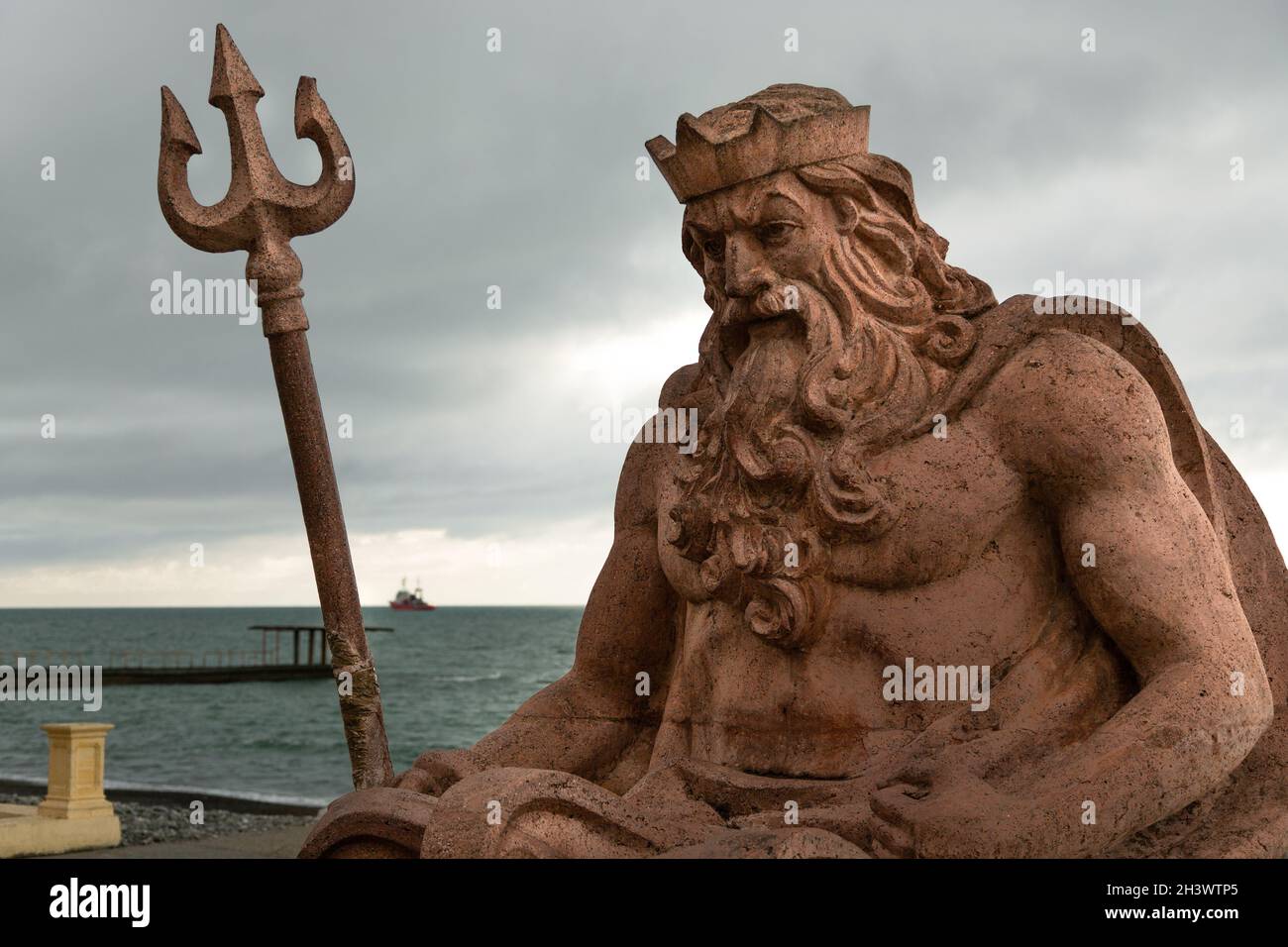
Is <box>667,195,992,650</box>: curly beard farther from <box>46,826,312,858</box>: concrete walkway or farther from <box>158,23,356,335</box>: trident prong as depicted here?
<box>46,826,312,858</box>: concrete walkway

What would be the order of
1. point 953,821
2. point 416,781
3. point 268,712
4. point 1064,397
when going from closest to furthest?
1. point 953,821
2. point 1064,397
3. point 416,781
4. point 268,712

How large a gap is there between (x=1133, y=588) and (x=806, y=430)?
35.0 inches

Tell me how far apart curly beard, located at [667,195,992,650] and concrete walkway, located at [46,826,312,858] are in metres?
9.77

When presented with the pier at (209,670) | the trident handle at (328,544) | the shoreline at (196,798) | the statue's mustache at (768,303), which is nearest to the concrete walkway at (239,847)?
the shoreline at (196,798)

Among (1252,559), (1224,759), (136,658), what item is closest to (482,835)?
(1224,759)

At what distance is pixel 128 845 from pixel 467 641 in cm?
8115

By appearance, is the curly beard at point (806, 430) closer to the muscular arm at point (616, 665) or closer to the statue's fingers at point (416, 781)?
the muscular arm at point (616, 665)

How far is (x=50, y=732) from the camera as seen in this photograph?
56.5 ft

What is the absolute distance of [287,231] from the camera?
4918 millimetres

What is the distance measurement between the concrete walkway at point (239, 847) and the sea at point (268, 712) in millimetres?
6960

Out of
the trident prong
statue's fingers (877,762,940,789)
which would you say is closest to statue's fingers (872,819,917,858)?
statue's fingers (877,762,940,789)

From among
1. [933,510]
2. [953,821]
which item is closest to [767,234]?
[933,510]

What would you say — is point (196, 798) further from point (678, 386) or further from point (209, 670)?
point (209, 670)

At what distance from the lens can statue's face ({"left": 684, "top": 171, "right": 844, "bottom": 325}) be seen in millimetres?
4004
